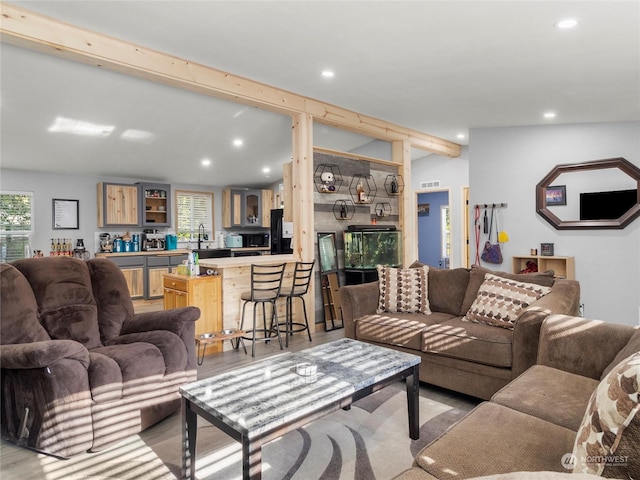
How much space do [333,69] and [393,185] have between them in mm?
2638

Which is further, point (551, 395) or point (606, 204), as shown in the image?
point (606, 204)

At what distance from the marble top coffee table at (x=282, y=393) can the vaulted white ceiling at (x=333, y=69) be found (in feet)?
7.54

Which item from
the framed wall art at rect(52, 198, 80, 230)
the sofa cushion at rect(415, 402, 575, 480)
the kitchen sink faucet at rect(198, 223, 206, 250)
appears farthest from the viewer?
the kitchen sink faucet at rect(198, 223, 206, 250)

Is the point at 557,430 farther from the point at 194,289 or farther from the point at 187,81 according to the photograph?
the point at 187,81

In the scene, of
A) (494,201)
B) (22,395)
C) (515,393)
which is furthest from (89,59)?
(494,201)

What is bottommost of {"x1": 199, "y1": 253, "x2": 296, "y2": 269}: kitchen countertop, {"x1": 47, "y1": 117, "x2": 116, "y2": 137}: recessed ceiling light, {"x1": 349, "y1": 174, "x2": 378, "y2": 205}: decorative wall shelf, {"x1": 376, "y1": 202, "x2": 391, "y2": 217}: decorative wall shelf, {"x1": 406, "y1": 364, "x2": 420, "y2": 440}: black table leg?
{"x1": 406, "y1": 364, "x2": 420, "y2": 440}: black table leg

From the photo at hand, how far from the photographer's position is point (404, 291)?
11.7 feet

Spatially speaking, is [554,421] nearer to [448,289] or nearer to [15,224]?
[448,289]

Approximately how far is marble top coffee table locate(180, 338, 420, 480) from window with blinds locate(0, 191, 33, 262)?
5.83 m

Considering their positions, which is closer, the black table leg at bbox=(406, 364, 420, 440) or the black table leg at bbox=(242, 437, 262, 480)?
the black table leg at bbox=(242, 437, 262, 480)

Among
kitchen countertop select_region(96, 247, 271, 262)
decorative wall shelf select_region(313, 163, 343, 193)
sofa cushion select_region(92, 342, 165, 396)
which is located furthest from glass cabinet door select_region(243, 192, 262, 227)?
sofa cushion select_region(92, 342, 165, 396)

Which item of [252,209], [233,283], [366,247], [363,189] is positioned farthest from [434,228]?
[233,283]

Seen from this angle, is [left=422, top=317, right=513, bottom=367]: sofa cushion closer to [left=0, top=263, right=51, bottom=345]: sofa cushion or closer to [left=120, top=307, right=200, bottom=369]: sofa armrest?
[left=120, top=307, right=200, bottom=369]: sofa armrest

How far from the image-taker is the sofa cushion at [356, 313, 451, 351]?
3100mm
